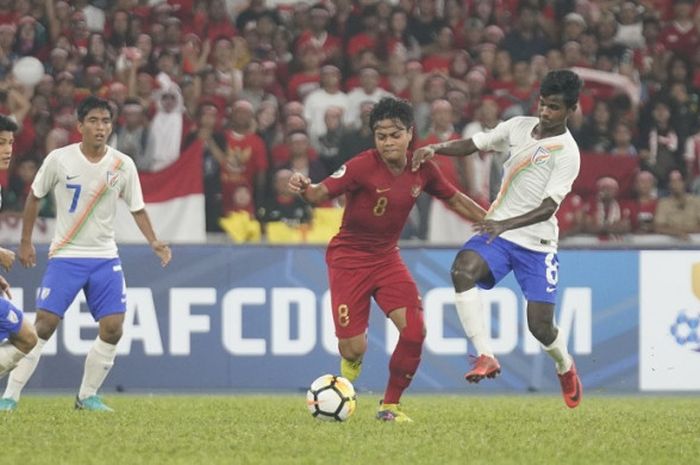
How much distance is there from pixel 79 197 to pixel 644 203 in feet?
23.5

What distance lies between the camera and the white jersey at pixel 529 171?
1105 centimetres

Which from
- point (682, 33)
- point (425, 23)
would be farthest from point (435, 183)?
point (682, 33)

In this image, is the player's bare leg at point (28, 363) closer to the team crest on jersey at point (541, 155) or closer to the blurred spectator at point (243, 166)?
the team crest on jersey at point (541, 155)

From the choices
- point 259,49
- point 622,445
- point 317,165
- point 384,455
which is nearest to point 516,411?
point 622,445

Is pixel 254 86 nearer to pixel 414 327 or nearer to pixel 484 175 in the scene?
pixel 484 175

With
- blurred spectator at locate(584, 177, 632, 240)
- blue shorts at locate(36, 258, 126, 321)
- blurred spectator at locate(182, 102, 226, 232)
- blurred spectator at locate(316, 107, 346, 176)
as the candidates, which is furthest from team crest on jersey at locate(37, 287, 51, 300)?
blurred spectator at locate(584, 177, 632, 240)

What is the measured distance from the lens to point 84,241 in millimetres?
12430

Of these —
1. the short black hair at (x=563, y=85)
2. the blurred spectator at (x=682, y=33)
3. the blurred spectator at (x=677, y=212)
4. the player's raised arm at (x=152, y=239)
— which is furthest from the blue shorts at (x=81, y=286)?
the blurred spectator at (x=682, y=33)

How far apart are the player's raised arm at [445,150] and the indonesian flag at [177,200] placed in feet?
20.1

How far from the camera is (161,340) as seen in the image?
1560 cm

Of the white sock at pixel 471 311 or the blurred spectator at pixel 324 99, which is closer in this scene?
the white sock at pixel 471 311

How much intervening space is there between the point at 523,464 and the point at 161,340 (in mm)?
7565

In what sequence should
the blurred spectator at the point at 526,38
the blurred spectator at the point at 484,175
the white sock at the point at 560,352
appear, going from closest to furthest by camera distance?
the white sock at the point at 560,352
the blurred spectator at the point at 484,175
the blurred spectator at the point at 526,38

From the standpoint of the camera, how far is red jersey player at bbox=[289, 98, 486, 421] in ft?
35.1
